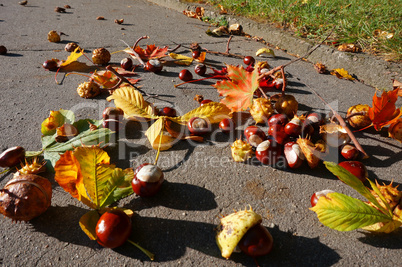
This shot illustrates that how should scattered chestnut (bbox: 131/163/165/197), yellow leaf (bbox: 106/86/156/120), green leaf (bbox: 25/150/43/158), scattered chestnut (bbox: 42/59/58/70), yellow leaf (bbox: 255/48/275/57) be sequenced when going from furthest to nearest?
yellow leaf (bbox: 255/48/275/57) → scattered chestnut (bbox: 42/59/58/70) → yellow leaf (bbox: 106/86/156/120) → green leaf (bbox: 25/150/43/158) → scattered chestnut (bbox: 131/163/165/197)

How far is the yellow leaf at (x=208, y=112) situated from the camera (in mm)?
1626

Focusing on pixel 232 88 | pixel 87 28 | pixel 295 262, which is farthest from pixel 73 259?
pixel 87 28

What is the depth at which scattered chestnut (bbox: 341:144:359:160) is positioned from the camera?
1396mm

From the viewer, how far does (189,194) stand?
1271mm

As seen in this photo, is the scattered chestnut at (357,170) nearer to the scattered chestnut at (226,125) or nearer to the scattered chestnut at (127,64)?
the scattered chestnut at (226,125)

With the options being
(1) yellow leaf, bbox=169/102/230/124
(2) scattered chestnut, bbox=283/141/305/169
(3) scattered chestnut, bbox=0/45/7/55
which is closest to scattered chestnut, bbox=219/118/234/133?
(1) yellow leaf, bbox=169/102/230/124

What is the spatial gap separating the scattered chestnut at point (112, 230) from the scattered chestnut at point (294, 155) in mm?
827

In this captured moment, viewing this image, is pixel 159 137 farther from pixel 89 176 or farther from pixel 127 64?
pixel 127 64

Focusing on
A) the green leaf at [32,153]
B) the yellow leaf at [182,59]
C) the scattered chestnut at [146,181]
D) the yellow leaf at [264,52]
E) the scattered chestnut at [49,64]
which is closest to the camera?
the scattered chestnut at [146,181]

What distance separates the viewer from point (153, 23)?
441cm

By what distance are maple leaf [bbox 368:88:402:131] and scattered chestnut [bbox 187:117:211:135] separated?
904 mm

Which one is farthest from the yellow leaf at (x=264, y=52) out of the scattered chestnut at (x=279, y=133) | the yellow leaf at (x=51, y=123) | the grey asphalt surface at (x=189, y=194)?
the yellow leaf at (x=51, y=123)

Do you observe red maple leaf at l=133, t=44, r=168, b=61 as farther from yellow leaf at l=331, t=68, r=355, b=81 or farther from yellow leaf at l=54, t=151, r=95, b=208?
yellow leaf at l=54, t=151, r=95, b=208

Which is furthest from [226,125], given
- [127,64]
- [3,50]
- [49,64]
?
[3,50]
